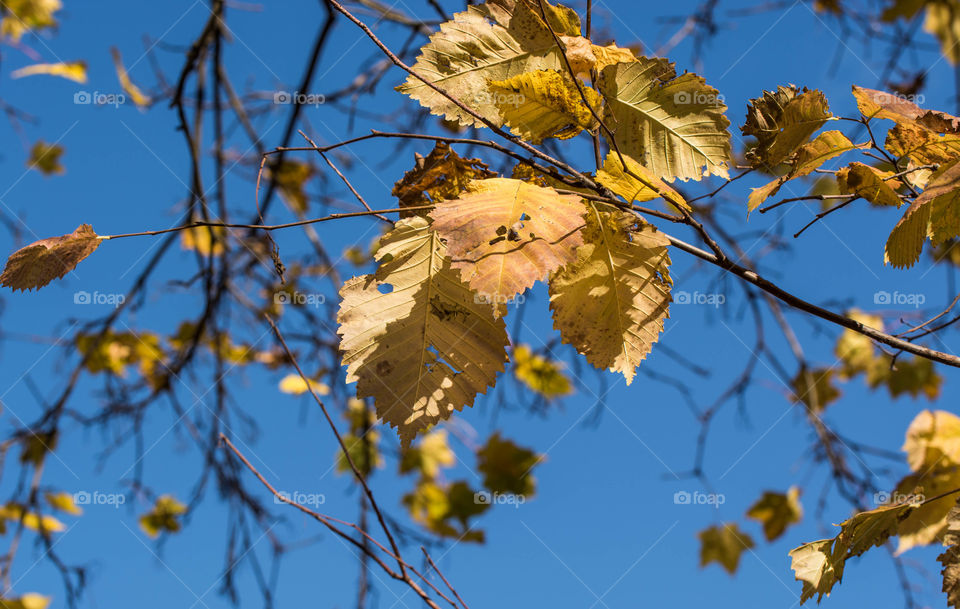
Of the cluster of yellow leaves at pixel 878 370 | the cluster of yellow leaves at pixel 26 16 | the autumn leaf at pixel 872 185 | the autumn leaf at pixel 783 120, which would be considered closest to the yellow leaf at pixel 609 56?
the autumn leaf at pixel 783 120

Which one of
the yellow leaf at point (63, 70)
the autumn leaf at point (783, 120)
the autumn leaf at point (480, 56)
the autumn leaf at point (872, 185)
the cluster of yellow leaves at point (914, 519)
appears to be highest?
the yellow leaf at point (63, 70)

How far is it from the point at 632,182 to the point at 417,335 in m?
0.28

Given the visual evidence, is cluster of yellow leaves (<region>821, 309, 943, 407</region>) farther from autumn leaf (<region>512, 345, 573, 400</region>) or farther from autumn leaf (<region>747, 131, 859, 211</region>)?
autumn leaf (<region>747, 131, 859, 211</region>)

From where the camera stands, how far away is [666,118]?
80 cm

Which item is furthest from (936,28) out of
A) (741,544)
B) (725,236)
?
(741,544)

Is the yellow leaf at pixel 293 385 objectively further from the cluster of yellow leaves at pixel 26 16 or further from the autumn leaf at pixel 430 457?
the cluster of yellow leaves at pixel 26 16

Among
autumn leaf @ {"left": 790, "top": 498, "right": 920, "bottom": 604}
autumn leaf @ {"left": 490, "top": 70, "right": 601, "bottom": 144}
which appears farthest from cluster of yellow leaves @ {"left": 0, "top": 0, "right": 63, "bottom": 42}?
autumn leaf @ {"left": 790, "top": 498, "right": 920, "bottom": 604}

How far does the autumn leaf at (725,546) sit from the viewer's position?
9.30 feet

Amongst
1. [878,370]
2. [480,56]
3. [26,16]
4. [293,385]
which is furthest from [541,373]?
[26,16]

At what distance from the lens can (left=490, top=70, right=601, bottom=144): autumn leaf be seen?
76cm

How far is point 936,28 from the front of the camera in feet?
8.55

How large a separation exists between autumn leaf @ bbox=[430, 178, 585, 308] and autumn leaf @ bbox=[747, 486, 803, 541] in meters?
2.57

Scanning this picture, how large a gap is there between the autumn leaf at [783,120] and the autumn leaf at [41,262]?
2.55ft

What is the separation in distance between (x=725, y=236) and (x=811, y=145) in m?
1.28
